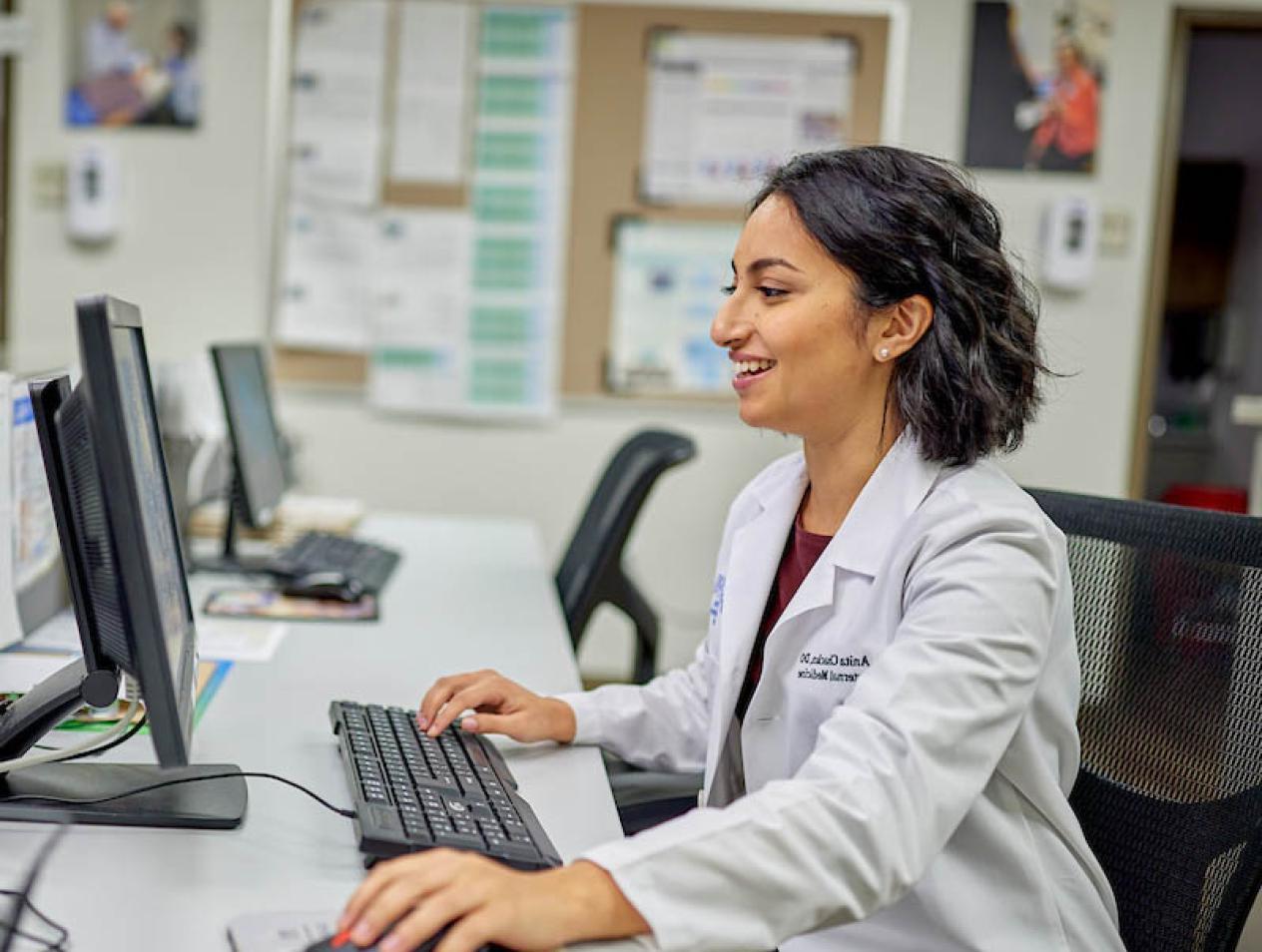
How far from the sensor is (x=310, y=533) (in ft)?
8.36

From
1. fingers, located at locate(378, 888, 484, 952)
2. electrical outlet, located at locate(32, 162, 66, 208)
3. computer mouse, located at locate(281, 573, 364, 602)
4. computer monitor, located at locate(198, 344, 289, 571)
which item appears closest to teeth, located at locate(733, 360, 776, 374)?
fingers, located at locate(378, 888, 484, 952)

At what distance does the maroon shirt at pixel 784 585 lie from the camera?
1348 mm

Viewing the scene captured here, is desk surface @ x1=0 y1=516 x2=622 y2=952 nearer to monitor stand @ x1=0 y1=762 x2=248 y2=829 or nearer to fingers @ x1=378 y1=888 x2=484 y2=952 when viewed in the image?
monitor stand @ x1=0 y1=762 x2=248 y2=829

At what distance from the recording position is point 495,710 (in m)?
1.40

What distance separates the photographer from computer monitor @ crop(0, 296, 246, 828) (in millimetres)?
888

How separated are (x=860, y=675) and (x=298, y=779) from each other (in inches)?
21.2

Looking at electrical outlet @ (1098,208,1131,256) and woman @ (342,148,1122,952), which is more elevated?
electrical outlet @ (1098,208,1131,256)

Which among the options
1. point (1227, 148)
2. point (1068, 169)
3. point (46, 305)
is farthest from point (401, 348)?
point (1227, 148)

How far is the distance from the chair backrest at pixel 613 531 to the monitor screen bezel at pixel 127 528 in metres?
1.37

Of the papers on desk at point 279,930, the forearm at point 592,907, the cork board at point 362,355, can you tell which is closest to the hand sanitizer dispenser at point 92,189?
the cork board at point 362,355

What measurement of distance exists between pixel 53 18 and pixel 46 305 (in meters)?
0.80

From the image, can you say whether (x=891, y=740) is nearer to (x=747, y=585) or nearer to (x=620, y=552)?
(x=747, y=585)

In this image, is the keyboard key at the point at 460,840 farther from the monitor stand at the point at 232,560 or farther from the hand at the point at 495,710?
the monitor stand at the point at 232,560

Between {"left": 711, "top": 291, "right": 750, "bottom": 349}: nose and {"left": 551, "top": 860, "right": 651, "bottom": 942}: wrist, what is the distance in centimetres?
57
